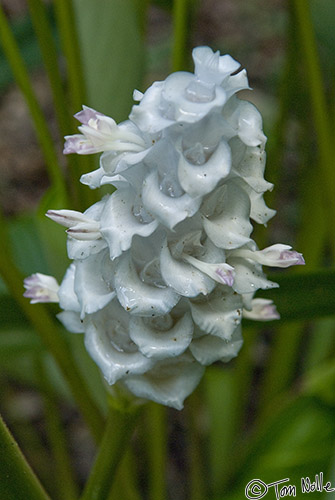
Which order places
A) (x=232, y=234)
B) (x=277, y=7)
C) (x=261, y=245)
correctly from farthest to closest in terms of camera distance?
(x=277, y=7) → (x=261, y=245) → (x=232, y=234)

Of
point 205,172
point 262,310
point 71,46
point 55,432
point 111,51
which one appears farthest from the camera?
point 55,432

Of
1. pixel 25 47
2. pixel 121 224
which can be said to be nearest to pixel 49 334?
pixel 121 224

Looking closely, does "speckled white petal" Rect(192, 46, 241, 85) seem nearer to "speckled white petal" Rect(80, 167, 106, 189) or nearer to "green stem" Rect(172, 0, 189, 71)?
"speckled white petal" Rect(80, 167, 106, 189)

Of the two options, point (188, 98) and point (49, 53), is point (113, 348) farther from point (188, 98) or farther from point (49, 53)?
point (49, 53)

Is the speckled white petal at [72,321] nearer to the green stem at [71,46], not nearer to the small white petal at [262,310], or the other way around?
the small white petal at [262,310]

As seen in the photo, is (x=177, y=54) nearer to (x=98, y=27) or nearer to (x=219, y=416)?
(x=98, y=27)

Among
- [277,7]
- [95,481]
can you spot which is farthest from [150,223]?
[277,7]

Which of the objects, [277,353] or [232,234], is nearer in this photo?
[232,234]
